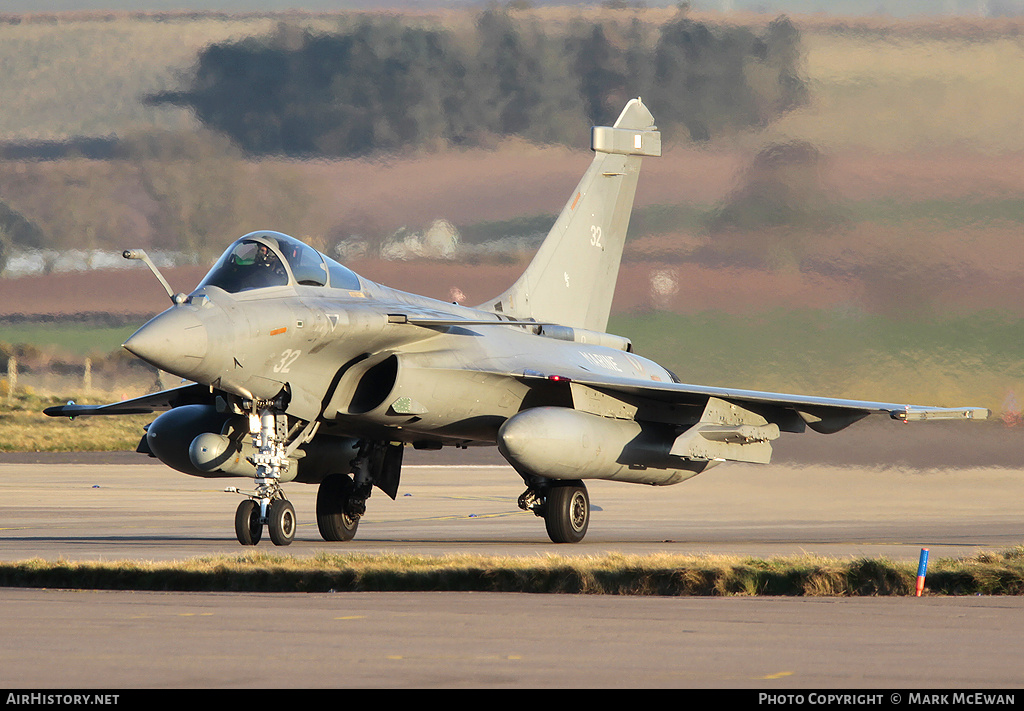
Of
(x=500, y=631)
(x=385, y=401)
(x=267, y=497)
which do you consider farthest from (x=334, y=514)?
(x=500, y=631)

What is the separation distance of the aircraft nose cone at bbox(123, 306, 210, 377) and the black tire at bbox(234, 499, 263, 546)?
170 centimetres

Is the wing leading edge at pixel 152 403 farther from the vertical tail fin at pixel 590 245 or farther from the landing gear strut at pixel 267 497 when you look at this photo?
the vertical tail fin at pixel 590 245

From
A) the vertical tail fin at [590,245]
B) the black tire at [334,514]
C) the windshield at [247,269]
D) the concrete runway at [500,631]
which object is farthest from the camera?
the vertical tail fin at [590,245]

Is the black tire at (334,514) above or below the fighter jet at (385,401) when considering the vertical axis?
below

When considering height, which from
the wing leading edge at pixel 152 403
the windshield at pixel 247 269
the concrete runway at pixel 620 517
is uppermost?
the windshield at pixel 247 269

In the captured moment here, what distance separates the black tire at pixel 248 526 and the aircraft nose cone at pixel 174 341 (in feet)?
5.58

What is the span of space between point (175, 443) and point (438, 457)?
35.4m

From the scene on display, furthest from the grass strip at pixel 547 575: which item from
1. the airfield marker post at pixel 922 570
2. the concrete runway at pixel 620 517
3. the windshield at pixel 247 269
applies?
the windshield at pixel 247 269

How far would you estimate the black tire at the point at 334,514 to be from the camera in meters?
15.6

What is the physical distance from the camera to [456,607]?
8727 millimetres

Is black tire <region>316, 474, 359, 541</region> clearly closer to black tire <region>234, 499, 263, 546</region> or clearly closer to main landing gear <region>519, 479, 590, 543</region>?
main landing gear <region>519, 479, 590, 543</region>

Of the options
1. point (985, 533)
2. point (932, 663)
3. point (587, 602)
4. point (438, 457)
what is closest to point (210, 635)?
point (587, 602)

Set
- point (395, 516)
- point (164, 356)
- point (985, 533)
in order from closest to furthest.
Answer: 1. point (164, 356)
2. point (985, 533)
3. point (395, 516)

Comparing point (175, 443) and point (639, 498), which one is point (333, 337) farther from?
point (639, 498)
